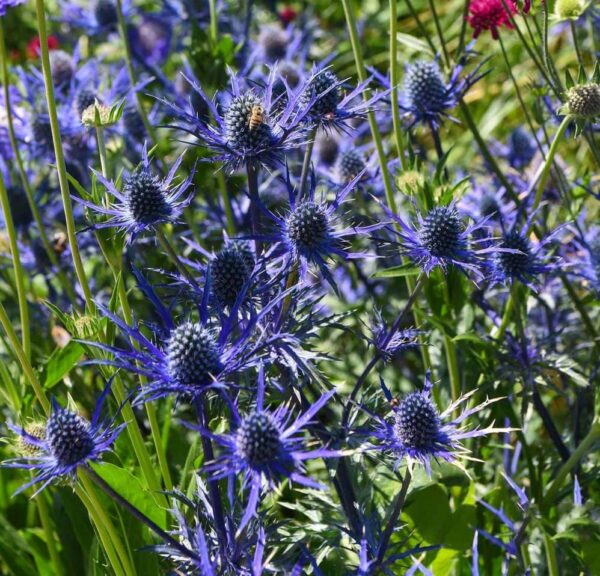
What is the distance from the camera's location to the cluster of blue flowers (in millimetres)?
1366

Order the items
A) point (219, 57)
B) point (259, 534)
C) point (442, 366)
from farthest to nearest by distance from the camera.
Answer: point (219, 57), point (442, 366), point (259, 534)

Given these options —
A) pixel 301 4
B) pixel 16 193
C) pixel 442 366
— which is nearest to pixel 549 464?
pixel 442 366

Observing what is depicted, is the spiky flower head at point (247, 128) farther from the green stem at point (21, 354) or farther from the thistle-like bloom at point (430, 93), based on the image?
the thistle-like bloom at point (430, 93)

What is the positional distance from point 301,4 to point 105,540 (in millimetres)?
4032

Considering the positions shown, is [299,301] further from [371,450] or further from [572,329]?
[572,329]

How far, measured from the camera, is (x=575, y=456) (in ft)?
5.36

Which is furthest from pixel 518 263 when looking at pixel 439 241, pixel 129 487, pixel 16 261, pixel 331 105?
pixel 16 261

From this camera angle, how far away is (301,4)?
493cm

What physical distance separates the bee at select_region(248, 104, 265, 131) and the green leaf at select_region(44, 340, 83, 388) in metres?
0.62

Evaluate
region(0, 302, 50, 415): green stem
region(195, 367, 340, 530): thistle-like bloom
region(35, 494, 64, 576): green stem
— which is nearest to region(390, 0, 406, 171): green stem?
region(195, 367, 340, 530): thistle-like bloom

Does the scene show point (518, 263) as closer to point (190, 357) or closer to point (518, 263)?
point (518, 263)

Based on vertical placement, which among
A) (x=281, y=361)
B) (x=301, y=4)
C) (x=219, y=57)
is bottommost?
(x=281, y=361)

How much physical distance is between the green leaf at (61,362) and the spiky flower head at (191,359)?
515 mm

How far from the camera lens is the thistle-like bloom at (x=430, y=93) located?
2.06 metres
